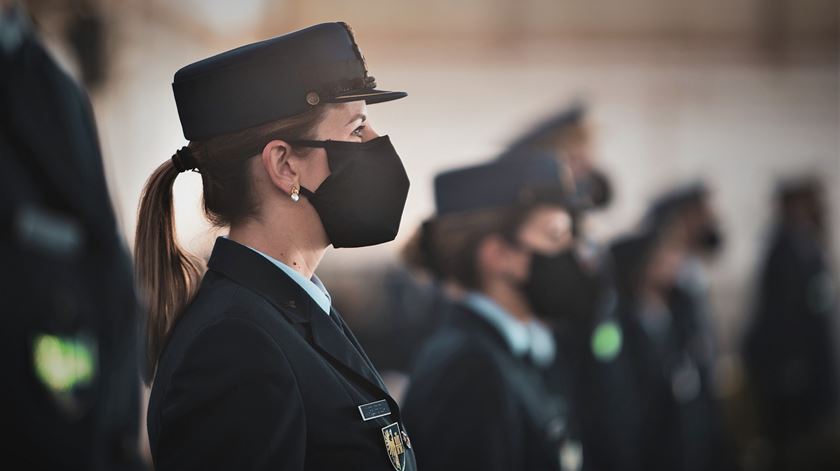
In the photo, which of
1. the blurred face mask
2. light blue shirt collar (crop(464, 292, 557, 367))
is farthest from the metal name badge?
the blurred face mask

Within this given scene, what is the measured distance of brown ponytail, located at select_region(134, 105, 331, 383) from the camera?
1568mm

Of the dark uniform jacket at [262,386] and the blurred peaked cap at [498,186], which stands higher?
the dark uniform jacket at [262,386]

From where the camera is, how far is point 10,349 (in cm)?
204

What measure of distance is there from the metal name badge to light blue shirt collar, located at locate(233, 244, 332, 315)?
0.48 ft

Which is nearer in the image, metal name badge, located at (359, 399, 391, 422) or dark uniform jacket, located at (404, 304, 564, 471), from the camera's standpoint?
metal name badge, located at (359, 399, 391, 422)

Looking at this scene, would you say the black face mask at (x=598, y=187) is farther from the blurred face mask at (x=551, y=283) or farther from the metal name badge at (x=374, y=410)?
the metal name badge at (x=374, y=410)

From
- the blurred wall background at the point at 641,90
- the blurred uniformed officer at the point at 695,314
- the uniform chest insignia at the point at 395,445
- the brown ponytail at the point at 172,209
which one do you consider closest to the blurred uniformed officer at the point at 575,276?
the blurred uniformed officer at the point at 695,314

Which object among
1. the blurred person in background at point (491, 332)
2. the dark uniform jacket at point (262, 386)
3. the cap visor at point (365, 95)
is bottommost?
the blurred person in background at point (491, 332)

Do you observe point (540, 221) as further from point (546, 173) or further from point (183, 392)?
point (183, 392)

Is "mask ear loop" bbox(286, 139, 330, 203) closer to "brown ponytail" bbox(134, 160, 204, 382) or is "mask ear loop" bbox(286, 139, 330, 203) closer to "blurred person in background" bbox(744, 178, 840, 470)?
"brown ponytail" bbox(134, 160, 204, 382)

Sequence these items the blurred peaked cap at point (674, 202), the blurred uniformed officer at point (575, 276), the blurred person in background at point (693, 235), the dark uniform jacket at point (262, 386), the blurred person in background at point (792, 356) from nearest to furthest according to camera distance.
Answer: the dark uniform jacket at point (262, 386), the blurred uniformed officer at point (575, 276), the blurred person in background at point (693, 235), the blurred peaked cap at point (674, 202), the blurred person in background at point (792, 356)

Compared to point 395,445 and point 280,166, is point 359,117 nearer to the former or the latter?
point 280,166

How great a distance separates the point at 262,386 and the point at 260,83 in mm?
357

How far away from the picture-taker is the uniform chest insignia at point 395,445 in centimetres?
159
